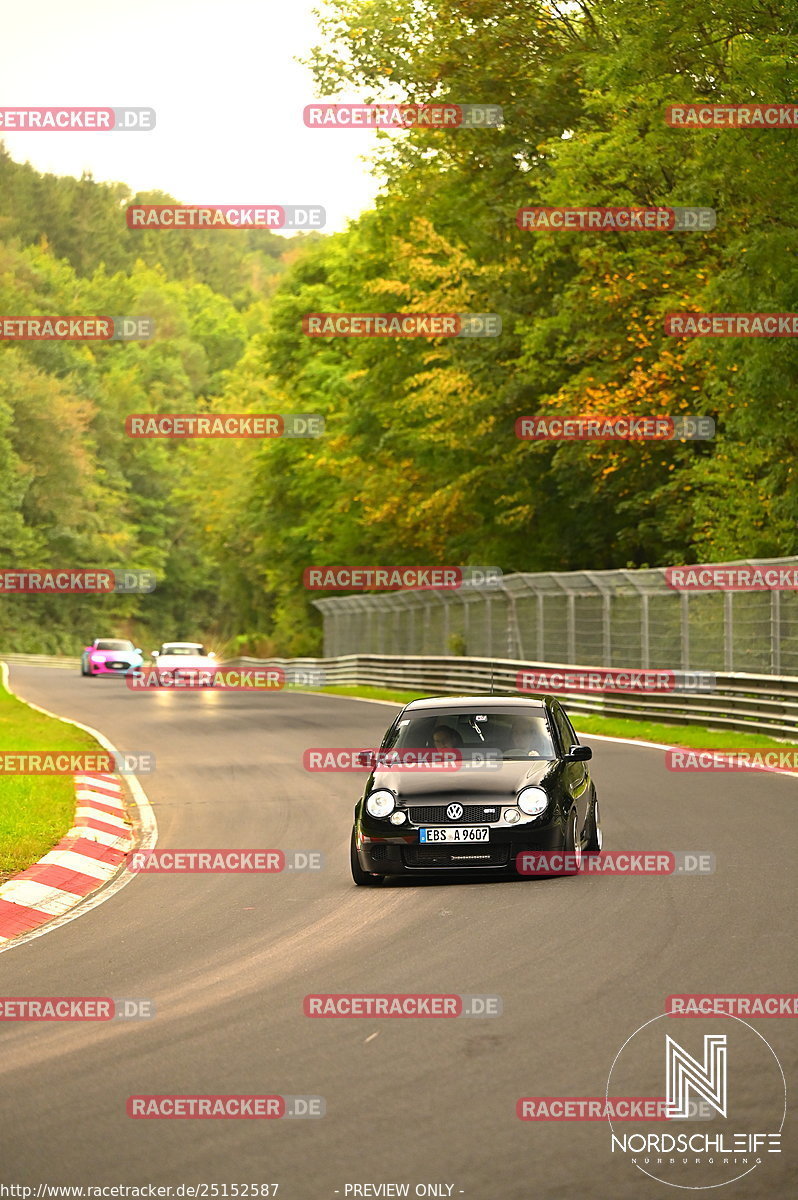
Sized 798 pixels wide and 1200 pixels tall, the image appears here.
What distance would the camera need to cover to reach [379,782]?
517 inches

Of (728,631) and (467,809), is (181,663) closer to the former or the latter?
(728,631)

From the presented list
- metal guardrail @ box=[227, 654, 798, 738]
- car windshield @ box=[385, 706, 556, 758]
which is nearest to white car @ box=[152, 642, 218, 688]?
metal guardrail @ box=[227, 654, 798, 738]

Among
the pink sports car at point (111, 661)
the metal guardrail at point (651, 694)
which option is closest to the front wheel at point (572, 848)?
the metal guardrail at point (651, 694)

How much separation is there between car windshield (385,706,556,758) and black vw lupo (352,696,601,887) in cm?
2

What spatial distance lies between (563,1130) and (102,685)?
50.8m

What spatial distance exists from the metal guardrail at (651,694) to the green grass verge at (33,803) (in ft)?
13.8

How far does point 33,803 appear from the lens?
18422 mm

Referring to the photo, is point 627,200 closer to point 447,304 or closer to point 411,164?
point 447,304

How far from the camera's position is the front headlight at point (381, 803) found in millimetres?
12859

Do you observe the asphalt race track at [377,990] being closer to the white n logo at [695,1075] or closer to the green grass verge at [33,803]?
the white n logo at [695,1075]

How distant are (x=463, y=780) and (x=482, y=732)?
1108 mm

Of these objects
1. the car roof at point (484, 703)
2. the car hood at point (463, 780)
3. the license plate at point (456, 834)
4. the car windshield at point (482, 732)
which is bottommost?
the license plate at point (456, 834)

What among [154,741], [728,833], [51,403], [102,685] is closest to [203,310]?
[51,403]

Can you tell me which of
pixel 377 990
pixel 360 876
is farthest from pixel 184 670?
pixel 377 990
